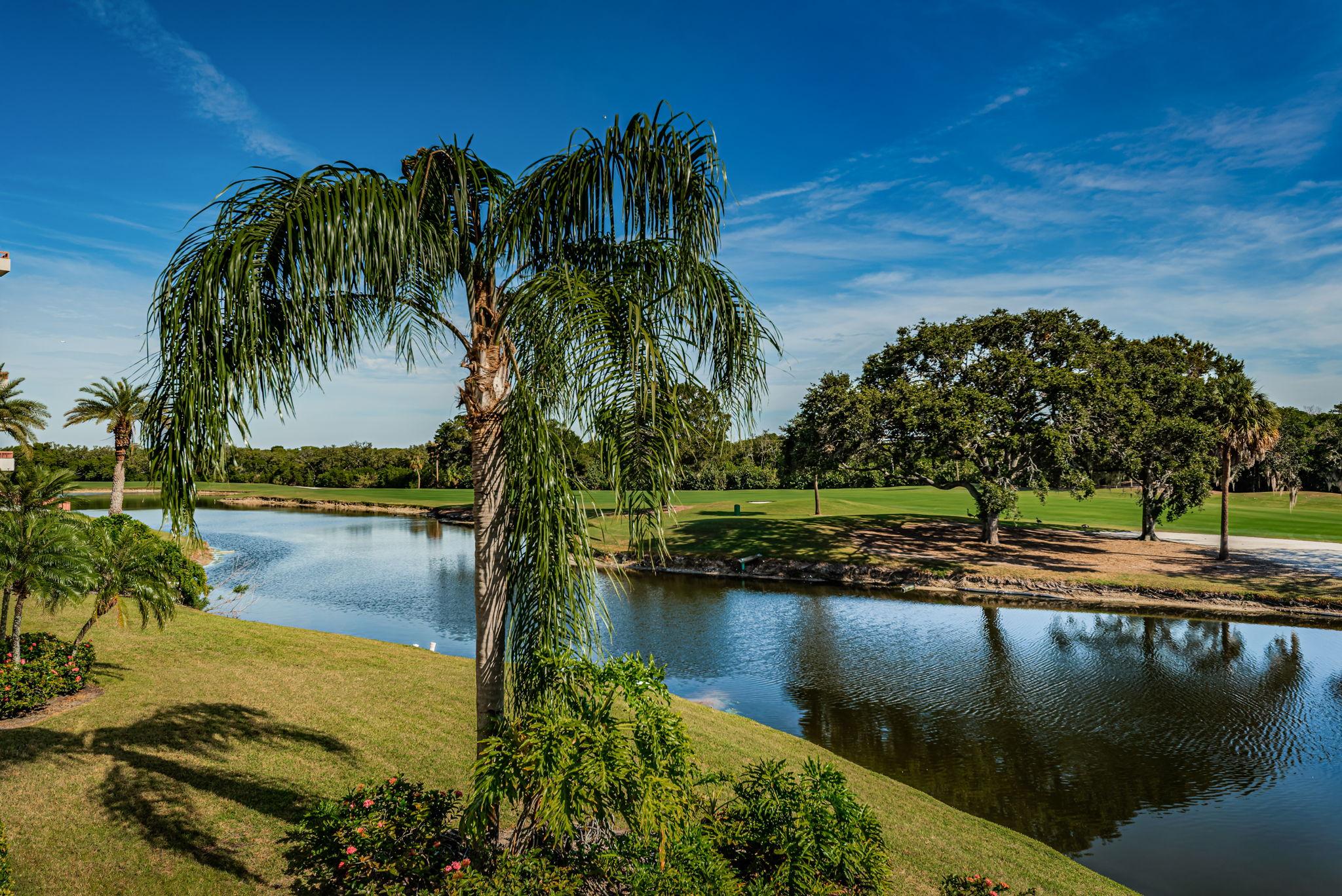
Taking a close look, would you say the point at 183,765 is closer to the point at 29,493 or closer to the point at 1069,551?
the point at 29,493

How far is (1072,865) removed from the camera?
802 cm

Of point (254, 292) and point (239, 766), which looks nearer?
point (254, 292)

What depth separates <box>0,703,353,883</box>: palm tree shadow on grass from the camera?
613 centimetres

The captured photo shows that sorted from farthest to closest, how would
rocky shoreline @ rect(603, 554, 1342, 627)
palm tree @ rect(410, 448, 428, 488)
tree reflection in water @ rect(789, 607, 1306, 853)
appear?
palm tree @ rect(410, 448, 428, 488)
rocky shoreline @ rect(603, 554, 1342, 627)
tree reflection in water @ rect(789, 607, 1306, 853)

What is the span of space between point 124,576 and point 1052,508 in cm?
5304

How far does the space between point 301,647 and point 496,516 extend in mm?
11083

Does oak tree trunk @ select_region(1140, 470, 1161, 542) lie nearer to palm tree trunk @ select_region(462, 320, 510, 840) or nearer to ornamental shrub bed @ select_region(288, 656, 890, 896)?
ornamental shrub bed @ select_region(288, 656, 890, 896)

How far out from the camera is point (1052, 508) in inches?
1927

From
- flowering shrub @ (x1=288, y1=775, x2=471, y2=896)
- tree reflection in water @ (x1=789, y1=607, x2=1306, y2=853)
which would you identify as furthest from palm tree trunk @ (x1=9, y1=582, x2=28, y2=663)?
tree reflection in water @ (x1=789, y1=607, x2=1306, y2=853)

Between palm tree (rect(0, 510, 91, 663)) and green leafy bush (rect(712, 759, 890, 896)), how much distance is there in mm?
8807

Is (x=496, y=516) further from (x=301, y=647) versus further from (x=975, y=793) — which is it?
(x=301, y=647)

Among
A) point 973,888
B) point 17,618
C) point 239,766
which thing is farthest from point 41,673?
point 973,888

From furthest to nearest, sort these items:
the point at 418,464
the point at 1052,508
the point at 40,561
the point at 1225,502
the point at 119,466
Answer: the point at 418,464, the point at 1052,508, the point at 119,466, the point at 1225,502, the point at 40,561

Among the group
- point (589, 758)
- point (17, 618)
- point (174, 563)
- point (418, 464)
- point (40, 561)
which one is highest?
point (418, 464)
